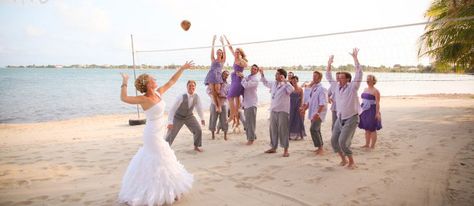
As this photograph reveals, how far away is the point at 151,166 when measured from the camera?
3.59 metres

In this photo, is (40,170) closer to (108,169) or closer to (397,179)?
(108,169)

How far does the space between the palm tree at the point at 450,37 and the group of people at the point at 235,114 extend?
514 cm

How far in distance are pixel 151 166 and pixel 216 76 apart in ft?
13.9

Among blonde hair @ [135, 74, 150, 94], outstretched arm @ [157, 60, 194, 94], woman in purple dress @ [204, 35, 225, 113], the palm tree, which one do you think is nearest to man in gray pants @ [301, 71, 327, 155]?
woman in purple dress @ [204, 35, 225, 113]

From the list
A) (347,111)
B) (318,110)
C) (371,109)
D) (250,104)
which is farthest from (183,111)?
(371,109)

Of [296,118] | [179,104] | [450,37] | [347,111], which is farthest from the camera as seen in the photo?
[450,37]

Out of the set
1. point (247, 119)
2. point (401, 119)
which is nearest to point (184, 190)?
point (247, 119)

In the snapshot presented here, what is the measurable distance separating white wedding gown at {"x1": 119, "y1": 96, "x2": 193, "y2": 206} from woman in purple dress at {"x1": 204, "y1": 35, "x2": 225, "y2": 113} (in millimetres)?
3819

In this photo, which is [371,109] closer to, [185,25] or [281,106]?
[281,106]

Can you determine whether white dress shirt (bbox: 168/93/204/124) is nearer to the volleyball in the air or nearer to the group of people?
the group of people

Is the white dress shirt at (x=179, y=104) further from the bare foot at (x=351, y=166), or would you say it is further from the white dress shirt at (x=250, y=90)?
the bare foot at (x=351, y=166)

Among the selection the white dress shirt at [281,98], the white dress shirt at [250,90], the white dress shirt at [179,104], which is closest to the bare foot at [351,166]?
the white dress shirt at [281,98]

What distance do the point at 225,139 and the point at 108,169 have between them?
9.77 feet

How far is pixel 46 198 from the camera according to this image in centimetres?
401
